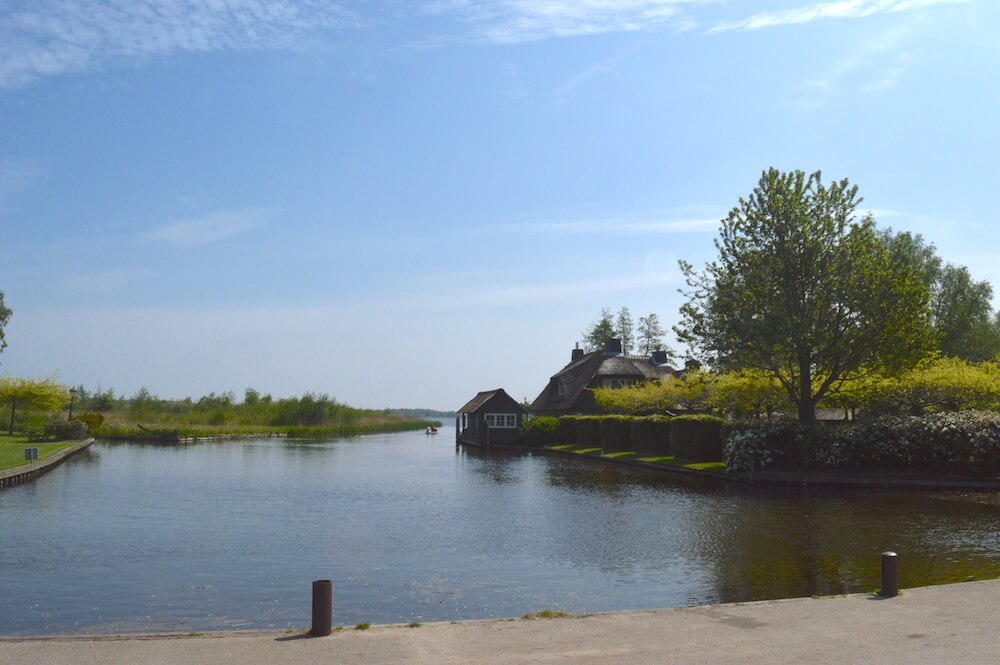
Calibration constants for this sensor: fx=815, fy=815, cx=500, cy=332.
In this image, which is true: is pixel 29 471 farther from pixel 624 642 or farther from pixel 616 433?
pixel 624 642

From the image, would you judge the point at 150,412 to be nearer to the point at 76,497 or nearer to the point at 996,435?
the point at 76,497

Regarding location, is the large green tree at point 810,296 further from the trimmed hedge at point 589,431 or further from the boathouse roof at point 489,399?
the boathouse roof at point 489,399

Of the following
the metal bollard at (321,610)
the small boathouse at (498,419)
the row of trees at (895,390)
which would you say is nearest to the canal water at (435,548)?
the metal bollard at (321,610)

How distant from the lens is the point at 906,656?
339 inches

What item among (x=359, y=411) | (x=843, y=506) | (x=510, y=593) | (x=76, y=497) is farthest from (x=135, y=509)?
(x=359, y=411)

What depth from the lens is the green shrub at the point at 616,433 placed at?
50031 millimetres

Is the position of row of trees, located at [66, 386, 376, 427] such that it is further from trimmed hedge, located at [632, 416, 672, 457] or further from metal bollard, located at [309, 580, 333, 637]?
metal bollard, located at [309, 580, 333, 637]

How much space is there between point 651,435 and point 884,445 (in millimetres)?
15513

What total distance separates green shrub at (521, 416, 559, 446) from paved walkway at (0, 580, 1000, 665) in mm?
52922

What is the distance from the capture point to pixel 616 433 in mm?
50938

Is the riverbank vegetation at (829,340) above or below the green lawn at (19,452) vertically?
above

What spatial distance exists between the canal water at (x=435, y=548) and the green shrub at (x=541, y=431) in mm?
30189

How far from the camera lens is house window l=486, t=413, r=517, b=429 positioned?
68250mm

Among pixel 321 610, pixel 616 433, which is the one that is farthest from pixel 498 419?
pixel 321 610
